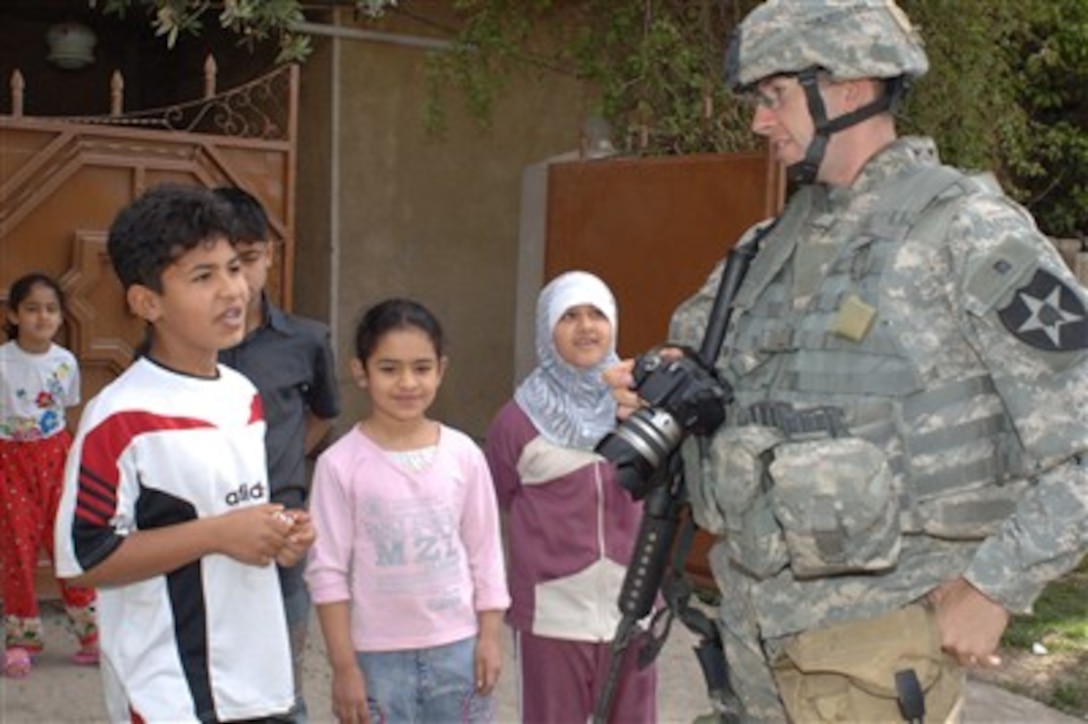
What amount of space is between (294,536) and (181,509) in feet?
0.66

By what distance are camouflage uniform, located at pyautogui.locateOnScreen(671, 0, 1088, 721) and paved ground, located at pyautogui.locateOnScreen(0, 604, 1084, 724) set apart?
255 cm

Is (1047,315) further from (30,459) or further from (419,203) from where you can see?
(419,203)

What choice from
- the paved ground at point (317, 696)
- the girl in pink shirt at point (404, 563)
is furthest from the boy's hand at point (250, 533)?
the paved ground at point (317, 696)

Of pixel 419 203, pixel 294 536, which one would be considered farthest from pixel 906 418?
pixel 419 203

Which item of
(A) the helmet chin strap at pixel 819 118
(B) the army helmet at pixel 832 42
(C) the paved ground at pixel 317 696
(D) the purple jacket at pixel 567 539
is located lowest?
(C) the paved ground at pixel 317 696

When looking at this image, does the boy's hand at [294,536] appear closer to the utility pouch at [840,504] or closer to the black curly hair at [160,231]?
the black curly hair at [160,231]

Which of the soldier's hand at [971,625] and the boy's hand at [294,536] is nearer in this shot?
the soldier's hand at [971,625]

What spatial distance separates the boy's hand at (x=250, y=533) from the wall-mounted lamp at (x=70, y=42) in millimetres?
8340

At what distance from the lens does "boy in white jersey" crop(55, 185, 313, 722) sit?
236 centimetres

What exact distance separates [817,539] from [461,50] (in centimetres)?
638

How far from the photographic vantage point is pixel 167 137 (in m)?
5.68

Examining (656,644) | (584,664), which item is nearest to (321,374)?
(584,664)

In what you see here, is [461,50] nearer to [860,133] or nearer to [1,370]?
[1,370]

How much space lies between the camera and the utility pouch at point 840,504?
219 centimetres
